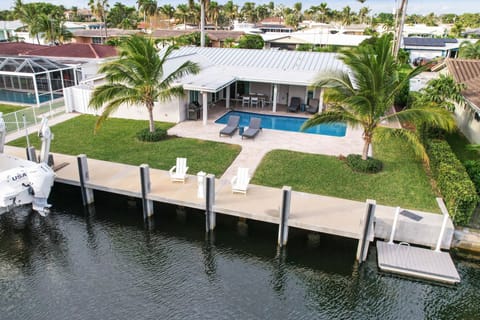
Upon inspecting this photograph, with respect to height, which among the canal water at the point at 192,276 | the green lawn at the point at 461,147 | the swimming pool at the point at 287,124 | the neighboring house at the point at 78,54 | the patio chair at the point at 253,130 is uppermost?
the neighboring house at the point at 78,54

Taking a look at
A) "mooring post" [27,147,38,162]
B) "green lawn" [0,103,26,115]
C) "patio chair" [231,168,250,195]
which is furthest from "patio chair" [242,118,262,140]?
"green lawn" [0,103,26,115]

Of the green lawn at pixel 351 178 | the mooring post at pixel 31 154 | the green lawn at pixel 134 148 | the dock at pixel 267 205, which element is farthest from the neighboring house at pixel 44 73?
the green lawn at pixel 351 178

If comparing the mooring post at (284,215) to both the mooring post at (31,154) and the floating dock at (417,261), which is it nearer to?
the floating dock at (417,261)

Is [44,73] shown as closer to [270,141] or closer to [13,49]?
[13,49]

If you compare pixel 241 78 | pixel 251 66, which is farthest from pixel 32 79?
pixel 251 66

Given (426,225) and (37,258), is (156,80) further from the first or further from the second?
(426,225)

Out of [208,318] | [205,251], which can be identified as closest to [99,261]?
[205,251]
